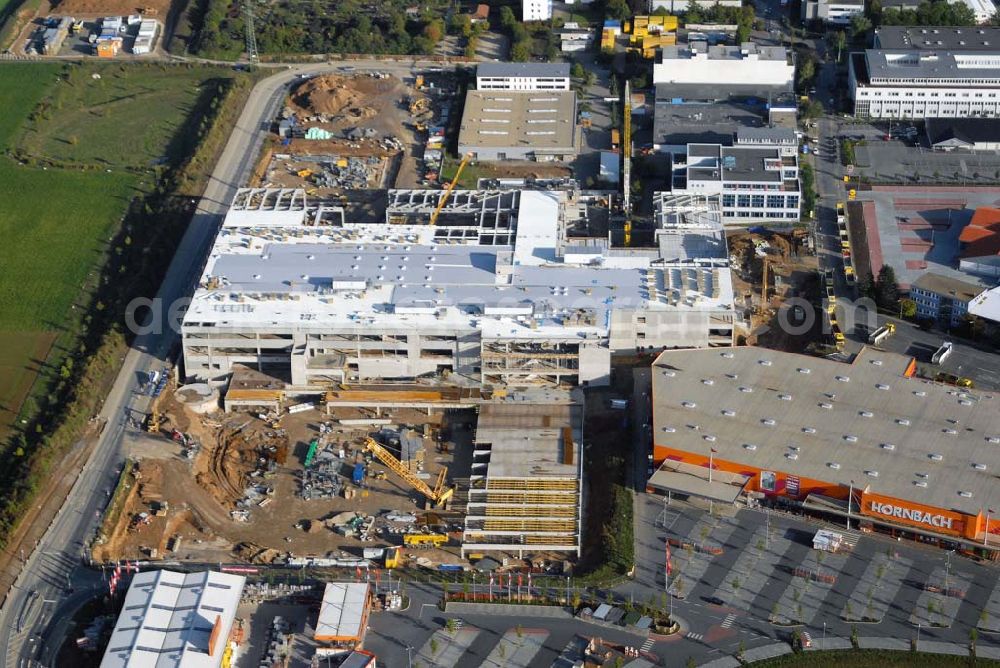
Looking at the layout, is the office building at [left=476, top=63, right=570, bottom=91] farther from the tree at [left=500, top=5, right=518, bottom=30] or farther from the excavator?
the excavator

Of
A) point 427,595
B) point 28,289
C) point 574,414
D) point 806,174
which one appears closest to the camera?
point 427,595

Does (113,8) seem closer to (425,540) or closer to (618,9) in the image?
(618,9)

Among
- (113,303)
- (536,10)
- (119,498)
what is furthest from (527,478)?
(536,10)

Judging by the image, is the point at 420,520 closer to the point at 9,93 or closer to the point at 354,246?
the point at 354,246

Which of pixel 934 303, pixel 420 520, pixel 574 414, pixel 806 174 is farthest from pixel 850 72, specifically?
pixel 420 520

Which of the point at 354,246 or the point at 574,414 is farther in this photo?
the point at 354,246

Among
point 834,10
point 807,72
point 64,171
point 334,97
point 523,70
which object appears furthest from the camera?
point 834,10

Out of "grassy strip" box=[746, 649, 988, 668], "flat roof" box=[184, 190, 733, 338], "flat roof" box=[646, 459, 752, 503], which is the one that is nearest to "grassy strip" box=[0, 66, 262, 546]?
"flat roof" box=[184, 190, 733, 338]
